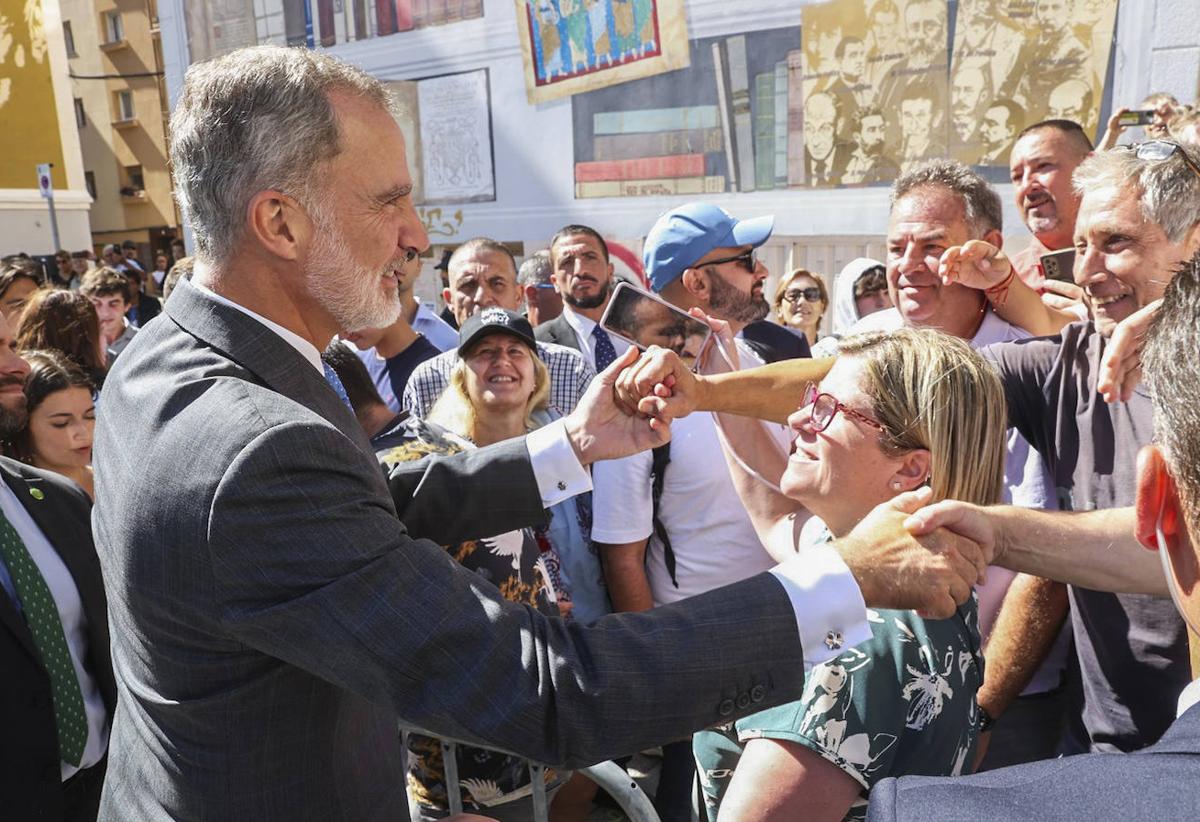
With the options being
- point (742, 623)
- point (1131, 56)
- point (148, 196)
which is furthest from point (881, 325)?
point (148, 196)

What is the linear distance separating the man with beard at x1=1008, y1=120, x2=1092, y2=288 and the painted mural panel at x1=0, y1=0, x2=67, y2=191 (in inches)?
1045

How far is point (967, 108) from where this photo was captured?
6781 millimetres

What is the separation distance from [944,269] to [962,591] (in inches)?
68.7

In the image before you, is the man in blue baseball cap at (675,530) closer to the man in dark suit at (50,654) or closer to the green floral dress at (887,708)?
the green floral dress at (887,708)

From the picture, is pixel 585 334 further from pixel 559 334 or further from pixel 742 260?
pixel 742 260

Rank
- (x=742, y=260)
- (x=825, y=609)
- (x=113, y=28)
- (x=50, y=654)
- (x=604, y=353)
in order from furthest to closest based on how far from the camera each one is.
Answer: (x=113, y=28)
(x=604, y=353)
(x=742, y=260)
(x=50, y=654)
(x=825, y=609)

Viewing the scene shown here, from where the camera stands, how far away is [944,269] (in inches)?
118

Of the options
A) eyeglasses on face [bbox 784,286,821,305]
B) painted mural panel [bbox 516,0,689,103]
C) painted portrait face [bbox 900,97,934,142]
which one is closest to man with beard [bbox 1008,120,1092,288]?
painted portrait face [bbox 900,97,934,142]

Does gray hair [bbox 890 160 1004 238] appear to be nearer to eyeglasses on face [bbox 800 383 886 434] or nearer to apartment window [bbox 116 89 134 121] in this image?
eyeglasses on face [bbox 800 383 886 434]

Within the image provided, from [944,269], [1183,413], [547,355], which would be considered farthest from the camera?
[547,355]

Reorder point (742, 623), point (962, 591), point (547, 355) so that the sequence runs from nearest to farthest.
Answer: point (742, 623)
point (962, 591)
point (547, 355)

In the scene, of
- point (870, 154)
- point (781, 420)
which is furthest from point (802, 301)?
point (781, 420)

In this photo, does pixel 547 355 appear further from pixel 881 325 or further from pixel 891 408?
pixel 891 408

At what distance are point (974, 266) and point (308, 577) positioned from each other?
2.49m
